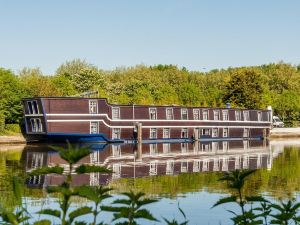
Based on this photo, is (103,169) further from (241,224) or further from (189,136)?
(189,136)

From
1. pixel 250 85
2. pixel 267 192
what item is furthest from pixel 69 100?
pixel 250 85

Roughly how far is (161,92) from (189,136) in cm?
2474

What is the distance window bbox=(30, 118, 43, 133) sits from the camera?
4984cm

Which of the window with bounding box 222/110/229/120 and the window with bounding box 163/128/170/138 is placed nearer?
the window with bounding box 163/128/170/138

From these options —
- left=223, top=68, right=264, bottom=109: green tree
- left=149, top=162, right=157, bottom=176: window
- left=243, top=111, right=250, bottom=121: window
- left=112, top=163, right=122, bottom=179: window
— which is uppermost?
left=223, top=68, right=264, bottom=109: green tree

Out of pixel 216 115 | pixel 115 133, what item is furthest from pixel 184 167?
pixel 216 115

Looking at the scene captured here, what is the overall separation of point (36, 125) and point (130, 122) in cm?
974

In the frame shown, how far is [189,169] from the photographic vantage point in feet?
97.0

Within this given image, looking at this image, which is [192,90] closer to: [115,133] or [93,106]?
[115,133]

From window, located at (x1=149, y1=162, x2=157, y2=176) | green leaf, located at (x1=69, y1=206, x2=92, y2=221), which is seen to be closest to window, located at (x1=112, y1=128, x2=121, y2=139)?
window, located at (x1=149, y1=162, x2=157, y2=176)

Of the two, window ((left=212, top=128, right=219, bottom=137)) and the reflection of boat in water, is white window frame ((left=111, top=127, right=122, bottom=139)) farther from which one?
the reflection of boat in water

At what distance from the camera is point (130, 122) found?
54.7 meters

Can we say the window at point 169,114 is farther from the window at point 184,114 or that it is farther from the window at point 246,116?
the window at point 246,116

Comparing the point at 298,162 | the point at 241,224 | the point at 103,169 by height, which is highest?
the point at 103,169
